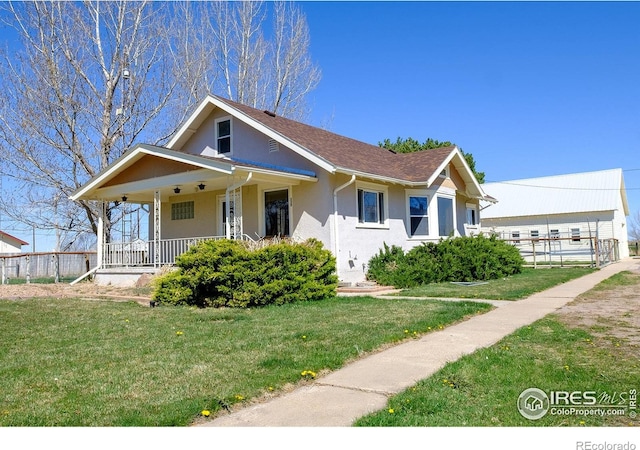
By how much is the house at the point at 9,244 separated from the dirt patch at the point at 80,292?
31893 mm

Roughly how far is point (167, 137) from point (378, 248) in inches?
555

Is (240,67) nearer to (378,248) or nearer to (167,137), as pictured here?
(167,137)

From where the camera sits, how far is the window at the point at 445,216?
1875 cm

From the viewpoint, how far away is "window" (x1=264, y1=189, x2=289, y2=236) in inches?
611

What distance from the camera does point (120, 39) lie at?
2333cm

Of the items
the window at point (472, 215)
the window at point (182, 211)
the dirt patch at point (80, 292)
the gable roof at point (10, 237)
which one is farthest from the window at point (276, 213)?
the gable roof at point (10, 237)

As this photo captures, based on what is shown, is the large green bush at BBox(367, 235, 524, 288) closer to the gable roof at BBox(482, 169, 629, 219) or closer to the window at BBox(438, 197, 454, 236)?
the window at BBox(438, 197, 454, 236)

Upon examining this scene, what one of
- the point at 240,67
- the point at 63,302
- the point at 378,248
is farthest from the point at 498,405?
the point at 240,67

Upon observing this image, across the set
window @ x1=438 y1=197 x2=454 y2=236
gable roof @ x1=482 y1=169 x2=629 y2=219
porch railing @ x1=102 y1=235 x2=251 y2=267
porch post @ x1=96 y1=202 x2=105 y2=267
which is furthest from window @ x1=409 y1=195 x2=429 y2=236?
gable roof @ x1=482 y1=169 x2=629 y2=219

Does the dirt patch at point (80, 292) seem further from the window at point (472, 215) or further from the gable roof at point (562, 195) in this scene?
the gable roof at point (562, 195)

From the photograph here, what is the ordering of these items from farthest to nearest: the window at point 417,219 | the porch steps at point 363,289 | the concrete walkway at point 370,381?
the window at point 417,219 < the porch steps at point 363,289 < the concrete walkway at point 370,381

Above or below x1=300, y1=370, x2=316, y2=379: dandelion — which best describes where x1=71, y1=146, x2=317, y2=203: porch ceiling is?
above

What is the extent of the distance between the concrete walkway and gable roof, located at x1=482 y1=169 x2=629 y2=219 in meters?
29.3

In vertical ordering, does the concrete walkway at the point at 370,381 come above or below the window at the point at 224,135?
below
